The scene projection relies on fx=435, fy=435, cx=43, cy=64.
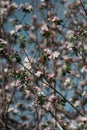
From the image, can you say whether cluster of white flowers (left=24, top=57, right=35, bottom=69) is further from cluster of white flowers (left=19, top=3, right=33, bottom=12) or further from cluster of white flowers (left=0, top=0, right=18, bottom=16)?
cluster of white flowers (left=0, top=0, right=18, bottom=16)

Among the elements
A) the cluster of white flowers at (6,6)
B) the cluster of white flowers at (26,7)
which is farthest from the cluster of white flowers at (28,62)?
the cluster of white flowers at (6,6)

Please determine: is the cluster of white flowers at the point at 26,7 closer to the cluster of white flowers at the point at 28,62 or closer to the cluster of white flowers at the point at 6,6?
the cluster of white flowers at the point at 6,6

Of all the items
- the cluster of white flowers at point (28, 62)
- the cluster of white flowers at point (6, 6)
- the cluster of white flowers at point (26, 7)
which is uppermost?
the cluster of white flowers at point (6, 6)

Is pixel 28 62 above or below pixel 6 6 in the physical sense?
below

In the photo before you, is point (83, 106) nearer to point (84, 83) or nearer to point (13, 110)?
point (84, 83)

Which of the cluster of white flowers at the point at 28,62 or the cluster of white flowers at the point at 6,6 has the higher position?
the cluster of white flowers at the point at 6,6

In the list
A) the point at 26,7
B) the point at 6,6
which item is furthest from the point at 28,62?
the point at 6,6

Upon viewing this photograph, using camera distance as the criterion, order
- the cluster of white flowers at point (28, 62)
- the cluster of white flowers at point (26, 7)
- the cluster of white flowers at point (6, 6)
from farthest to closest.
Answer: the cluster of white flowers at point (6, 6) → the cluster of white flowers at point (26, 7) → the cluster of white flowers at point (28, 62)

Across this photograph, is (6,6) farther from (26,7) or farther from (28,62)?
(28,62)

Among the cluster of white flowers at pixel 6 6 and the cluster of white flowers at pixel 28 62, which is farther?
the cluster of white flowers at pixel 6 6

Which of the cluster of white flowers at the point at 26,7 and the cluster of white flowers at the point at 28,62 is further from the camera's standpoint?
the cluster of white flowers at the point at 26,7

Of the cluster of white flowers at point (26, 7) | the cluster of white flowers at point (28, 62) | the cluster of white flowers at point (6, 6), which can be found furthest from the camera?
the cluster of white flowers at point (6, 6)

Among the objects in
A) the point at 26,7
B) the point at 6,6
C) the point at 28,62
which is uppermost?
the point at 6,6

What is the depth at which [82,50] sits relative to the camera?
8.84 m
